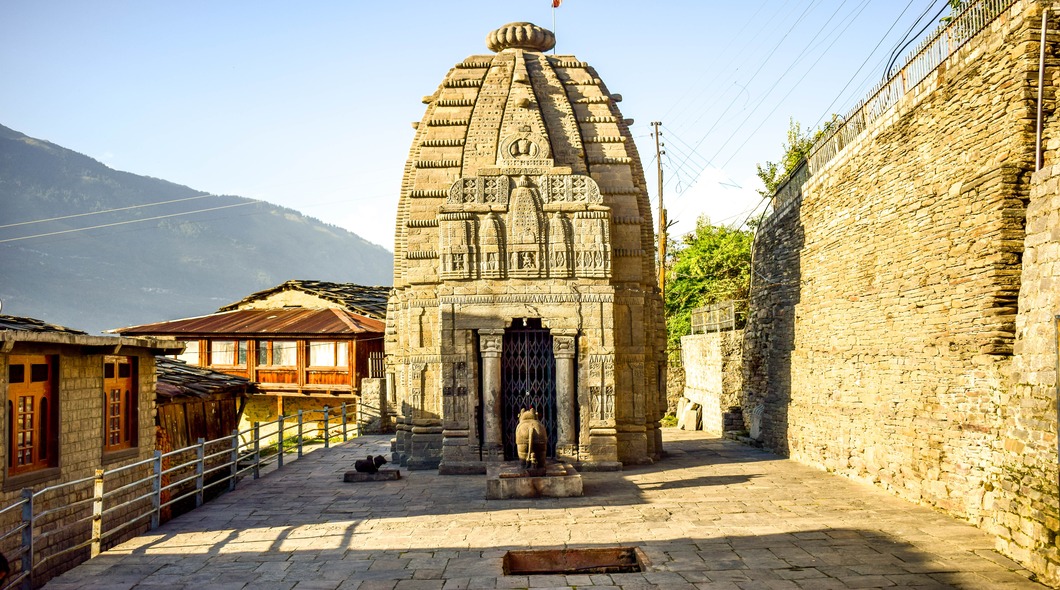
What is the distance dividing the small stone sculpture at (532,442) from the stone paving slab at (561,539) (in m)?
0.75

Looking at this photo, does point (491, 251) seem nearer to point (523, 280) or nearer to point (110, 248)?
point (523, 280)

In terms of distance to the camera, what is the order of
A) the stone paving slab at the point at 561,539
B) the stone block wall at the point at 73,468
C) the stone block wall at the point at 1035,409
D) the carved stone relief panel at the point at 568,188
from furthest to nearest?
the carved stone relief panel at the point at 568,188, the stone block wall at the point at 73,468, the stone paving slab at the point at 561,539, the stone block wall at the point at 1035,409

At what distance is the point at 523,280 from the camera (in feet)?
54.8

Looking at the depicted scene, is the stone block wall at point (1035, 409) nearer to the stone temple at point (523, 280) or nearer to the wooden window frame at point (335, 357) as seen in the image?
the stone temple at point (523, 280)

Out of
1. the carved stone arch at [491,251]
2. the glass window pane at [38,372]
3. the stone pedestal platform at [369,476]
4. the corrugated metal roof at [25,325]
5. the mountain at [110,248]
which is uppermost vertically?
the mountain at [110,248]

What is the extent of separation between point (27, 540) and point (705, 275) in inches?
1186

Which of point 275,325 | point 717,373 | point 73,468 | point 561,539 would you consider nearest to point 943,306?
point 561,539

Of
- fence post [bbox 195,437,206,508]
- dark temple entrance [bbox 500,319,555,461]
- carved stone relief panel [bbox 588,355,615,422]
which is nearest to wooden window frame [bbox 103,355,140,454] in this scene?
fence post [bbox 195,437,206,508]

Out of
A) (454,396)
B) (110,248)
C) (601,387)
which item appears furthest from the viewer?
(110,248)

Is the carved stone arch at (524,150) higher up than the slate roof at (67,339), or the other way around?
the carved stone arch at (524,150)

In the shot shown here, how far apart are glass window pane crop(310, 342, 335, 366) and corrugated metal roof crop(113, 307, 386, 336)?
624mm

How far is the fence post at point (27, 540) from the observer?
27.7ft

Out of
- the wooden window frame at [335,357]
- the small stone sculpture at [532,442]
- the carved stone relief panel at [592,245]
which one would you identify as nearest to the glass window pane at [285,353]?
the wooden window frame at [335,357]

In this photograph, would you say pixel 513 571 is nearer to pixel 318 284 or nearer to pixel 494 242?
pixel 494 242
